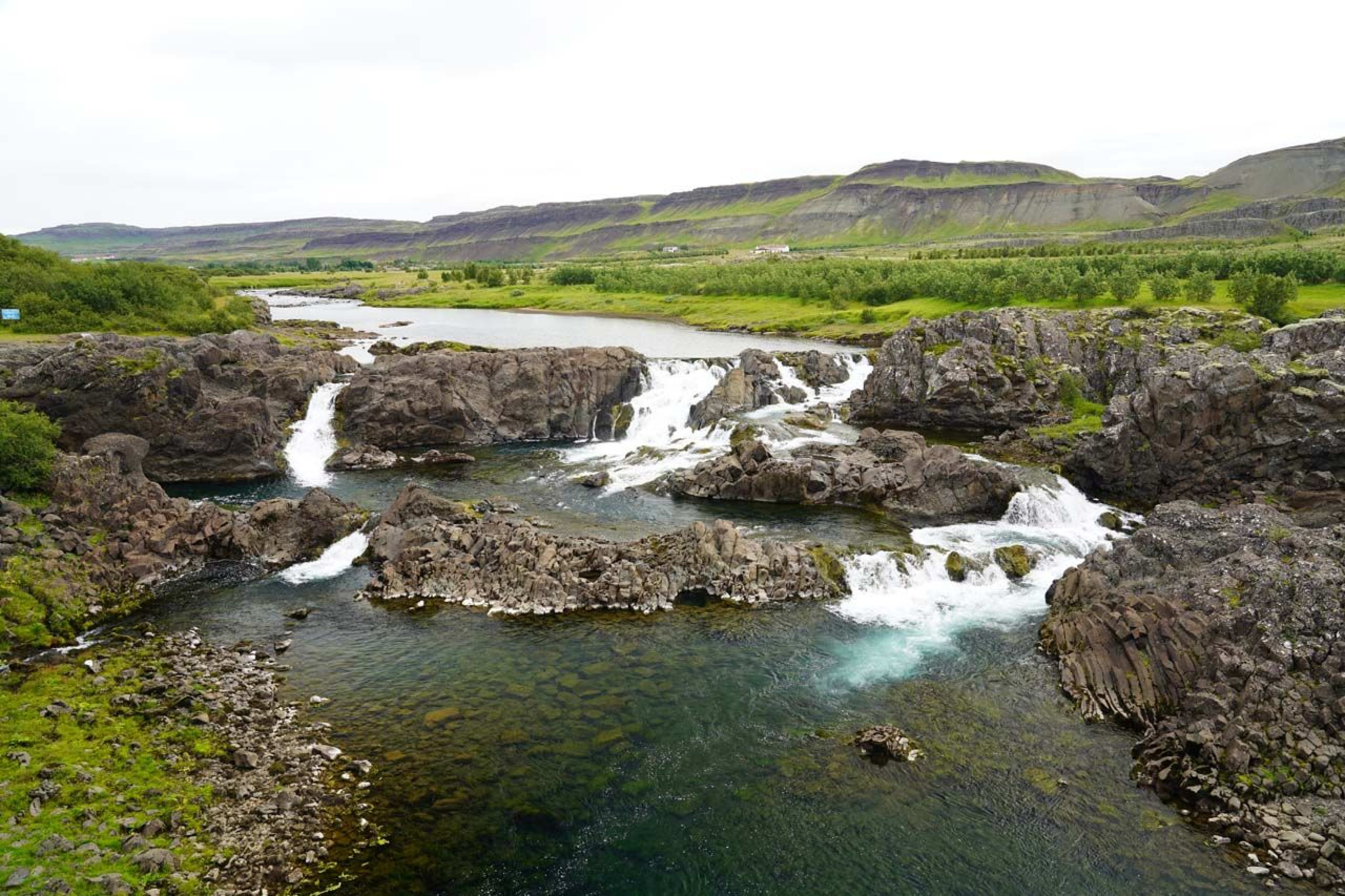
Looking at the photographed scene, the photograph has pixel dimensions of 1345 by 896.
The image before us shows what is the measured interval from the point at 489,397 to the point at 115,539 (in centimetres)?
3625

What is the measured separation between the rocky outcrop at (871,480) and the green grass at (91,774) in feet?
113

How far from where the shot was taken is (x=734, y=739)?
26.7 m

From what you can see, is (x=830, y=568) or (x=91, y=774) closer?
(x=91, y=774)

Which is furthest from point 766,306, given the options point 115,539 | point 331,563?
point 115,539

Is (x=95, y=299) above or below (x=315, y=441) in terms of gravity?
above

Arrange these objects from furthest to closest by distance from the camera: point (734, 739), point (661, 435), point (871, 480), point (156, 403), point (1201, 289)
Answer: point (1201, 289)
point (661, 435)
point (156, 403)
point (871, 480)
point (734, 739)

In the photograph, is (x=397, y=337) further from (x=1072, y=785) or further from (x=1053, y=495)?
(x=1072, y=785)

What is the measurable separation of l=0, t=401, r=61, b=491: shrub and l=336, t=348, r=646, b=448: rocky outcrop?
2643cm

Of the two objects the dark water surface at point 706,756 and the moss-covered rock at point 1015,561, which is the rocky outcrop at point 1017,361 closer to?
the moss-covered rock at point 1015,561

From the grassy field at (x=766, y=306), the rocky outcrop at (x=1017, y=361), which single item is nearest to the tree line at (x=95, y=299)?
the grassy field at (x=766, y=306)

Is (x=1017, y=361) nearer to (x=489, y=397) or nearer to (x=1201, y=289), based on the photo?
(x=1201, y=289)

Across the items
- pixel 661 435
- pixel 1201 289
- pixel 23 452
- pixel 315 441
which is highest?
pixel 1201 289

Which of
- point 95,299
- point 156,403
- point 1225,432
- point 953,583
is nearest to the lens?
point 953,583

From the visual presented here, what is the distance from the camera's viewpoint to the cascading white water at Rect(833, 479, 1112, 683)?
33.3 m
